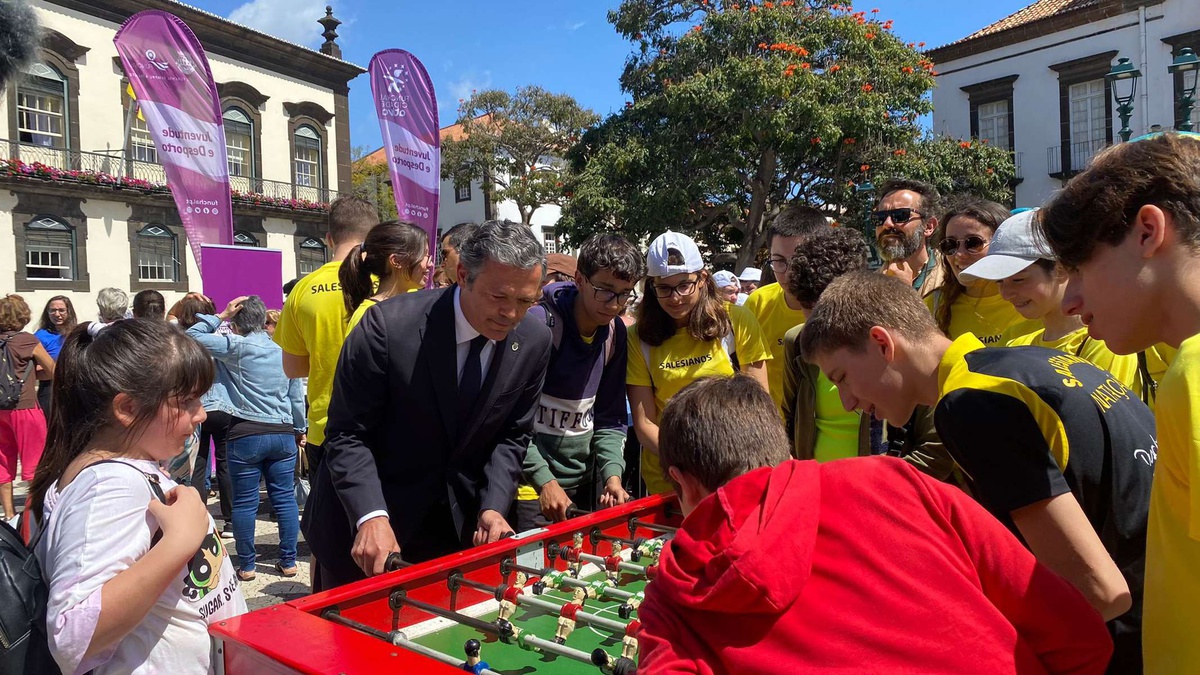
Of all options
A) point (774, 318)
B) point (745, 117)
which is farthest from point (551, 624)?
point (745, 117)

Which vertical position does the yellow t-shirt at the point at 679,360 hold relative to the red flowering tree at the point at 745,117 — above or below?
below

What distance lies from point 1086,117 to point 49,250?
1051 inches

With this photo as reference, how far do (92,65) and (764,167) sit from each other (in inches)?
670

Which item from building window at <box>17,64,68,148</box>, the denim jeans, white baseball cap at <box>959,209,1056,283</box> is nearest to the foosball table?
white baseball cap at <box>959,209,1056,283</box>

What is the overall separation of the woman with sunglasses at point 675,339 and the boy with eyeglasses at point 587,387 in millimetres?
88

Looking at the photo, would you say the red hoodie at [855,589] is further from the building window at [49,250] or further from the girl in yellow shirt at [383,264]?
the building window at [49,250]

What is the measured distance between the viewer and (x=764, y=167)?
1830 centimetres

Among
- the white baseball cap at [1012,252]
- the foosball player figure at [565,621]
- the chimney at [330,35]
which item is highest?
the chimney at [330,35]

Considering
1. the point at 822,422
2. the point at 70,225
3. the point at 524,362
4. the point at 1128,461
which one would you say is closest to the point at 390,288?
the point at 524,362

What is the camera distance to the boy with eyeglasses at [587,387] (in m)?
3.48

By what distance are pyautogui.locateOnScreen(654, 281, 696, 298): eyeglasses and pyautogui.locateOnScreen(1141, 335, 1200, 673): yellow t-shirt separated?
243 cm

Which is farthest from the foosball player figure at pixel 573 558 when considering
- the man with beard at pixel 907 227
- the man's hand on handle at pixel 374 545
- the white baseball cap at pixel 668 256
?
the man with beard at pixel 907 227

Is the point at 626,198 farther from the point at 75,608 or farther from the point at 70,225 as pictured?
the point at 75,608

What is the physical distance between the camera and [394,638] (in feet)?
6.14
